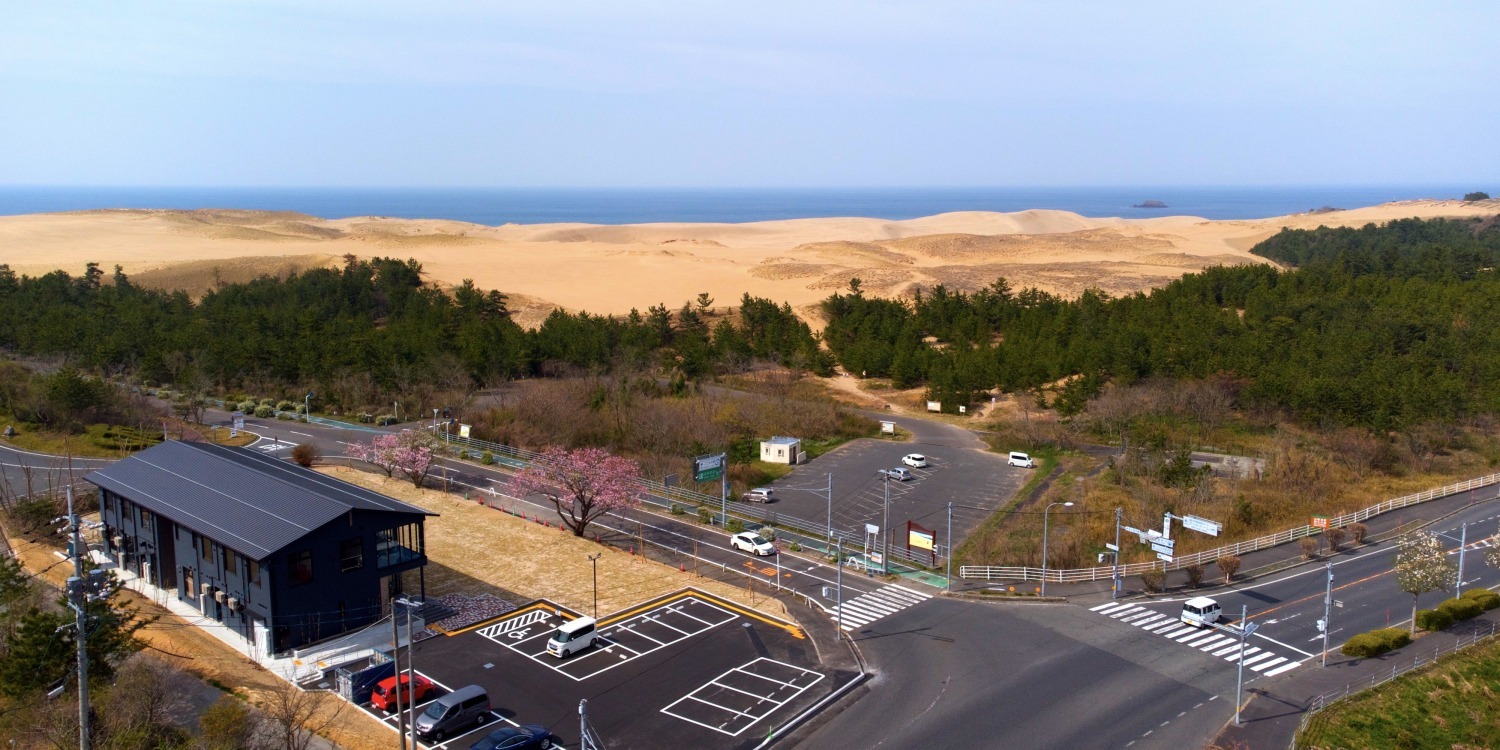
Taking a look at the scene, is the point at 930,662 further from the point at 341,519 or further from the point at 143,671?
the point at 143,671

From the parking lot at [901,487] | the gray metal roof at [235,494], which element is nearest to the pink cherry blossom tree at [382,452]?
the gray metal roof at [235,494]

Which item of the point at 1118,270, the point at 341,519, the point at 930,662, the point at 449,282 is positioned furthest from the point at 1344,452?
the point at 449,282

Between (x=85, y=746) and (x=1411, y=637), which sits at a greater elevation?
(x=85, y=746)

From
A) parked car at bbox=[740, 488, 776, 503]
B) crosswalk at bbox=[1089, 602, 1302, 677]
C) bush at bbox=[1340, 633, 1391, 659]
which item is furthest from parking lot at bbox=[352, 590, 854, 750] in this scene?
bush at bbox=[1340, 633, 1391, 659]

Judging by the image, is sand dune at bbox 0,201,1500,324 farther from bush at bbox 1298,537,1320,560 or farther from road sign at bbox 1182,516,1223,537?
road sign at bbox 1182,516,1223,537

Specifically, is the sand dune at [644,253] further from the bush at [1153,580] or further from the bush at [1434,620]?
the bush at [1434,620]
